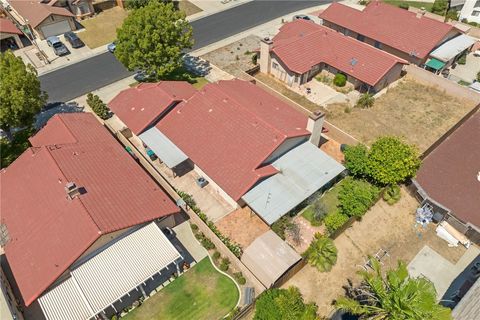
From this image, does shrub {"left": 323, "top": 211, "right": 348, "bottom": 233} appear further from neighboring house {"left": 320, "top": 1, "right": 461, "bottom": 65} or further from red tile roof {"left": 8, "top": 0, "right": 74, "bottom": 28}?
red tile roof {"left": 8, "top": 0, "right": 74, "bottom": 28}

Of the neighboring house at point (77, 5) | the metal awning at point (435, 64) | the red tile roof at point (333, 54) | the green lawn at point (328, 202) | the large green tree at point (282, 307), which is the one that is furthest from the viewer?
the neighboring house at point (77, 5)

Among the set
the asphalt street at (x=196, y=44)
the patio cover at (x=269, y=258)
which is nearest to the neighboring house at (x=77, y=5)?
the asphalt street at (x=196, y=44)

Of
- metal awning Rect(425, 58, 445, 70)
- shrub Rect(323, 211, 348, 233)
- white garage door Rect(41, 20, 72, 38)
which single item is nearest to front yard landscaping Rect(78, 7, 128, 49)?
white garage door Rect(41, 20, 72, 38)

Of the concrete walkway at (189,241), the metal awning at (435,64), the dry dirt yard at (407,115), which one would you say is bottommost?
the concrete walkway at (189,241)

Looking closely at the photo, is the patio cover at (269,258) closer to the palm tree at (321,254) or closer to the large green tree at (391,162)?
the palm tree at (321,254)

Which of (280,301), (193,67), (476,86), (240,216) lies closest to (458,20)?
(476,86)

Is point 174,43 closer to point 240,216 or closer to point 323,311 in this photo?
point 240,216
